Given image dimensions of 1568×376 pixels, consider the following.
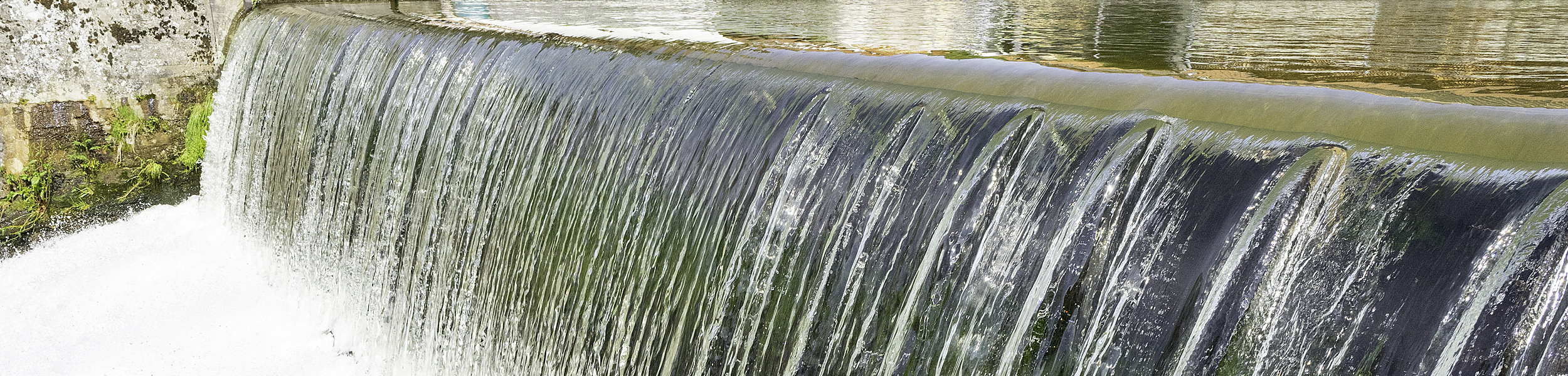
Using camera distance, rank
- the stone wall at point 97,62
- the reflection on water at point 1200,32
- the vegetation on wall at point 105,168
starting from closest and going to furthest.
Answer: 1. the reflection on water at point 1200,32
2. the stone wall at point 97,62
3. the vegetation on wall at point 105,168

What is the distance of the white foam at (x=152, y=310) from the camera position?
5035mm

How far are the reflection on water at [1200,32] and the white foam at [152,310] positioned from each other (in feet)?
8.26

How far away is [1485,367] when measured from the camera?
1424 millimetres

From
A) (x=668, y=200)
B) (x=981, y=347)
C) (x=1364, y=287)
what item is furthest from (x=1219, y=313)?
(x=668, y=200)

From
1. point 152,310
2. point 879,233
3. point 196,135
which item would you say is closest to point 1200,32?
point 879,233

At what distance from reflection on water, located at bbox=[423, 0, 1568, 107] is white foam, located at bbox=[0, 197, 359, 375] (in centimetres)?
252

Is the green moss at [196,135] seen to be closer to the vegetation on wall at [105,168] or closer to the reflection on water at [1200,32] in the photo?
the vegetation on wall at [105,168]

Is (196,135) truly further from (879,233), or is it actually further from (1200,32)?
(1200,32)

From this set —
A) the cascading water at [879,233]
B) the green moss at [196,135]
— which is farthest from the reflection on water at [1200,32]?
the green moss at [196,135]

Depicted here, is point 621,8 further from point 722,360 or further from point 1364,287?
point 1364,287

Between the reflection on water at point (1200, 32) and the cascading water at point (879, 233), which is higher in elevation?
the reflection on water at point (1200, 32)

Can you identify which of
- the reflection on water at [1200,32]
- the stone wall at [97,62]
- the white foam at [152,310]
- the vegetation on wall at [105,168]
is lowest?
the white foam at [152,310]

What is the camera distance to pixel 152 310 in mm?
5676

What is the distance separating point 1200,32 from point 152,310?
6.54 metres
